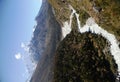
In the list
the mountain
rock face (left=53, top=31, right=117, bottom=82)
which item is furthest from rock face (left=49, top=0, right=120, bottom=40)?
rock face (left=53, top=31, right=117, bottom=82)

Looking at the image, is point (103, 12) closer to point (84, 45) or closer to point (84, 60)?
point (84, 45)

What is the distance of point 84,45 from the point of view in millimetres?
75625

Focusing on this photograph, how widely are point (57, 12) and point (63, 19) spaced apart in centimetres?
594

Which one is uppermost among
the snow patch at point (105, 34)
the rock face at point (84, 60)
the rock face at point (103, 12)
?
the rock face at point (103, 12)

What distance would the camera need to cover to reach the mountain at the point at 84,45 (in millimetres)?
64944

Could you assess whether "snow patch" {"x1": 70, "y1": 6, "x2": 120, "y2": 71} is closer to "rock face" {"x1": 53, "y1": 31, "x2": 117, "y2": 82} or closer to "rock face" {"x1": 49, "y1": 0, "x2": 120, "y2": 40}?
"rock face" {"x1": 53, "y1": 31, "x2": 117, "y2": 82}

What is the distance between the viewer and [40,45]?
486 ft

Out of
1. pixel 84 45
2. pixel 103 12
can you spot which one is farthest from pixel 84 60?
pixel 103 12

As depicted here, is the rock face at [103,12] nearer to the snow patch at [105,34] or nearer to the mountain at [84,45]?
the mountain at [84,45]

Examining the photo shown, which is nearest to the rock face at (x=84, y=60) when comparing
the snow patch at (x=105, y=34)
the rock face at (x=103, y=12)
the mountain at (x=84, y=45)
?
the mountain at (x=84, y=45)

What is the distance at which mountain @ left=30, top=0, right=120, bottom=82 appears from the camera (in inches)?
2557

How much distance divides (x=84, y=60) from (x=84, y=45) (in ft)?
12.7

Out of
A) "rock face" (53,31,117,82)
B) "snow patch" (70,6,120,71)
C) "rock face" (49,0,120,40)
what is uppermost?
"rock face" (49,0,120,40)

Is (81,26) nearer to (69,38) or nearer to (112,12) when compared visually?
(69,38)
